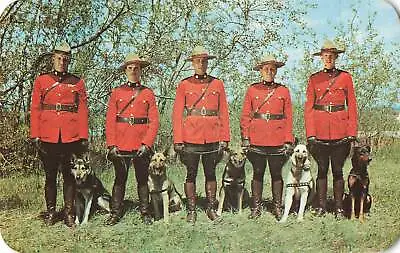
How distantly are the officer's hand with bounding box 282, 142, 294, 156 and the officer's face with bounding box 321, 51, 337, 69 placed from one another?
1.28ft

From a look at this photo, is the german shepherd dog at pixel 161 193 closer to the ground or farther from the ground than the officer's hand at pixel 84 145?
closer to the ground

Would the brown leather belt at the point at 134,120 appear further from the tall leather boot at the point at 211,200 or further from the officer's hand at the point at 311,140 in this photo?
the officer's hand at the point at 311,140

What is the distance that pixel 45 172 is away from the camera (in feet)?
10.1

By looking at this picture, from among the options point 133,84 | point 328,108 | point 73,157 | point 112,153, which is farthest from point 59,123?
point 328,108

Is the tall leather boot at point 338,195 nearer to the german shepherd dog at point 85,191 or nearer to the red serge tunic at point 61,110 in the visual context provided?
the german shepherd dog at point 85,191

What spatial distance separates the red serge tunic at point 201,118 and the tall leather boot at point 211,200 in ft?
0.64

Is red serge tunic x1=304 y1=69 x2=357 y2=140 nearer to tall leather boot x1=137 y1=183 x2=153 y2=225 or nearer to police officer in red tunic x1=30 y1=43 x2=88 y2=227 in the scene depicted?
tall leather boot x1=137 y1=183 x2=153 y2=225

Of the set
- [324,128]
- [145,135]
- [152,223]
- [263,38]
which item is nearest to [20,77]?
[145,135]

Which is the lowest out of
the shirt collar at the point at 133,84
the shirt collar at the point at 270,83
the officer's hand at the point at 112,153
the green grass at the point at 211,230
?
the green grass at the point at 211,230

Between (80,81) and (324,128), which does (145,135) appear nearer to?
(80,81)

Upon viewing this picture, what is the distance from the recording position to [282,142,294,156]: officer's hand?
3.00 meters

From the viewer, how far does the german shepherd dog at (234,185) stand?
2.99 metres

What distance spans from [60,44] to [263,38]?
927mm

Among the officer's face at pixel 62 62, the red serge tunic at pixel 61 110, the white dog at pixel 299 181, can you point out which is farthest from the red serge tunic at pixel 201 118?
the officer's face at pixel 62 62
